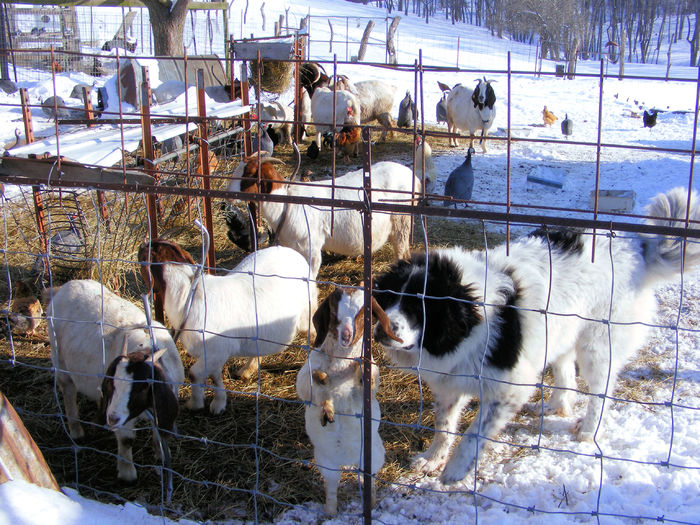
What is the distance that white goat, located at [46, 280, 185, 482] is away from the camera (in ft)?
11.1

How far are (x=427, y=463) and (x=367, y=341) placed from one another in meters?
1.39

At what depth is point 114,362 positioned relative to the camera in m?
3.46

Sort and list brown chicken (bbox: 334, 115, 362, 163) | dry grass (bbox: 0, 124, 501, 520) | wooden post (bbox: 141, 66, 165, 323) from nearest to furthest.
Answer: dry grass (bbox: 0, 124, 501, 520) → wooden post (bbox: 141, 66, 165, 323) → brown chicken (bbox: 334, 115, 362, 163)

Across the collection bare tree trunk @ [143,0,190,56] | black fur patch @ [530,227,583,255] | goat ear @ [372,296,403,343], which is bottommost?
goat ear @ [372,296,403,343]

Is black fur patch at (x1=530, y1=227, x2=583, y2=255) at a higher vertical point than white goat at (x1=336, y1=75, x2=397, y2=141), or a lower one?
lower

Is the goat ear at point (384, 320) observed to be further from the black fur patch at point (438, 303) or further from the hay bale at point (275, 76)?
the hay bale at point (275, 76)

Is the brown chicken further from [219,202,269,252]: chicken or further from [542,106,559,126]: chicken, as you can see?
[542,106,559,126]: chicken

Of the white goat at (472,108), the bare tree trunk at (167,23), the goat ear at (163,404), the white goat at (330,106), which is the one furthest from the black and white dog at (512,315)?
the bare tree trunk at (167,23)

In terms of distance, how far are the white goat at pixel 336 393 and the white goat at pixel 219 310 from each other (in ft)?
2.31

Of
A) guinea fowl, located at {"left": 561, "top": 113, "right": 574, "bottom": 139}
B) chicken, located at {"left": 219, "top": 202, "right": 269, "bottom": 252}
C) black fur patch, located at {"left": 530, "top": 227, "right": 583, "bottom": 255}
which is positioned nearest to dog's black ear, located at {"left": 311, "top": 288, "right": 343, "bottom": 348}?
black fur patch, located at {"left": 530, "top": 227, "right": 583, "bottom": 255}

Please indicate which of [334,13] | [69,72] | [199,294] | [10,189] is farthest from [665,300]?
[334,13]

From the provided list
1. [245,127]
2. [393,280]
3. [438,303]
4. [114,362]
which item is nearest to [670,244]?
[438,303]

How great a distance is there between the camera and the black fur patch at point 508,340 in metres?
3.44

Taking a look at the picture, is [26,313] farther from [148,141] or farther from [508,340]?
[508,340]
